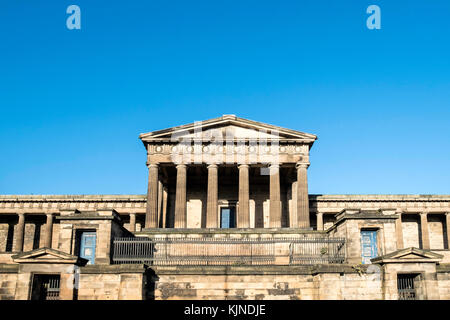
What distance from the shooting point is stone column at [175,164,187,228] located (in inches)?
1394

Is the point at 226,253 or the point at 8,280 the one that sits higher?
the point at 226,253

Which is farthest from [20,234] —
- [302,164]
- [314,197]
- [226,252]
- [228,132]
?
[314,197]

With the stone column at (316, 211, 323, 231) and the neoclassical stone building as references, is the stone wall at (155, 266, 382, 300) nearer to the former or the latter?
the neoclassical stone building

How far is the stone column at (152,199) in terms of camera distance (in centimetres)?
3550

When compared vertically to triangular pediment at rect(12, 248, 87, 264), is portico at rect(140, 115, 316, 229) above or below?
above

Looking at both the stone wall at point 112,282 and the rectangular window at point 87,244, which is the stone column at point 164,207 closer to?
the rectangular window at point 87,244

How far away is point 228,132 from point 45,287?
20778 mm

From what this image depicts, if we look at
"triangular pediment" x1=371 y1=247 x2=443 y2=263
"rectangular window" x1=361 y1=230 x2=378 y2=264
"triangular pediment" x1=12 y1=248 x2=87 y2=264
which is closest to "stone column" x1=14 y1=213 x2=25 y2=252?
"triangular pediment" x1=12 y1=248 x2=87 y2=264

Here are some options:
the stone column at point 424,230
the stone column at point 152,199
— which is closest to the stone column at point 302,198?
the stone column at point 152,199

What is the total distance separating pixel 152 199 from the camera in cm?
3622

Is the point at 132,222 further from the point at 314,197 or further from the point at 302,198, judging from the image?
the point at 314,197

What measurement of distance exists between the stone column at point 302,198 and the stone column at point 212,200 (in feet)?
20.7

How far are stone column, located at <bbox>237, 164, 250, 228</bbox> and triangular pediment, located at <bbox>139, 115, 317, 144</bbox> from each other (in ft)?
8.89
